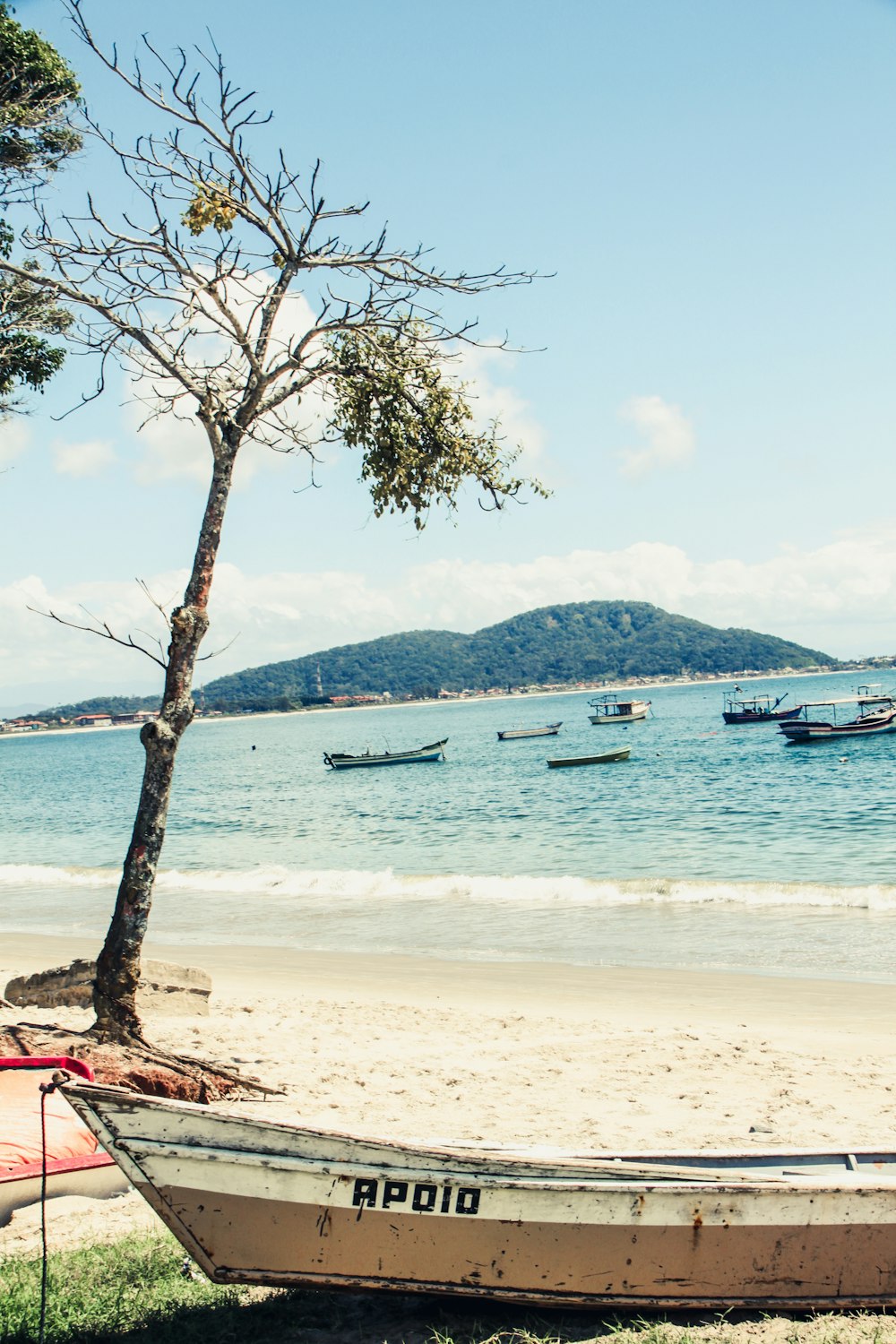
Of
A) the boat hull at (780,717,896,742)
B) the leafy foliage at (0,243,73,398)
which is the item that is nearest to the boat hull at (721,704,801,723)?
the boat hull at (780,717,896,742)

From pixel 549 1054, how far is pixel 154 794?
14.8ft

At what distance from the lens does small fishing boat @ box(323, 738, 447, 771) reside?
65000 mm

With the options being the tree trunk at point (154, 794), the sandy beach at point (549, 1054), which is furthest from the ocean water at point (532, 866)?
the tree trunk at point (154, 794)

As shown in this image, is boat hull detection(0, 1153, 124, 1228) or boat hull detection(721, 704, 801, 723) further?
boat hull detection(721, 704, 801, 723)

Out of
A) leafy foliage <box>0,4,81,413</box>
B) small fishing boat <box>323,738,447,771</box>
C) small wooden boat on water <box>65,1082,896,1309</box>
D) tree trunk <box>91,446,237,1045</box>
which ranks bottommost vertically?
small fishing boat <box>323,738,447,771</box>

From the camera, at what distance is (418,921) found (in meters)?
17.1

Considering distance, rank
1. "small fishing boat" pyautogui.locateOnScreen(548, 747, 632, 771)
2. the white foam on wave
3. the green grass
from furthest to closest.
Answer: "small fishing boat" pyautogui.locateOnScreen(548, 747, 632, 771) → the white foam on wave → the green grass

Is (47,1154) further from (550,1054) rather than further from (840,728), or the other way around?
(840,728)

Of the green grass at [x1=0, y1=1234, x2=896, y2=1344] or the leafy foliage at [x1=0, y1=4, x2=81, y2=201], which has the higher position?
the leafy foliage at [x1=0, y1=4, x2=81, y2=201]

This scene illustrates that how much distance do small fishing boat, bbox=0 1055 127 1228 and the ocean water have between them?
867 centimetres

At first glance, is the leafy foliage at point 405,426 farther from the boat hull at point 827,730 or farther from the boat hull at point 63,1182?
the boat hull at point 827,730

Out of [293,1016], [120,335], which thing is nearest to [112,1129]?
[120,335]

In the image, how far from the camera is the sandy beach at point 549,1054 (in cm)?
697

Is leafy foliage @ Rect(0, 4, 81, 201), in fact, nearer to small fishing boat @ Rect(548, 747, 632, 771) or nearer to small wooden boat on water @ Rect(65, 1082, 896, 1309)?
small wooden boat on water @ Rect(65, 1082, 896, 1309)
